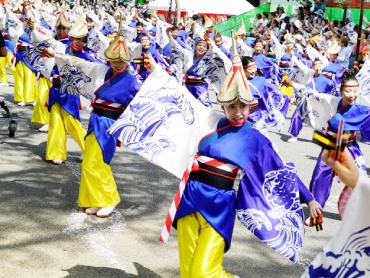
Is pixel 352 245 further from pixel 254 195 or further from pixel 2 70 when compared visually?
pixel 2 70

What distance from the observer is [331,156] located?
235 centimetres

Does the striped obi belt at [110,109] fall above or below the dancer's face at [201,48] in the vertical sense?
below

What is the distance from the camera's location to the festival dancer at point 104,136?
5660 mm

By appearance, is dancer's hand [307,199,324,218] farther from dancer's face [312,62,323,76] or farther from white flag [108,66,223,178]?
dancer's face [312,62,323,76]

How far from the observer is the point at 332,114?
601cm

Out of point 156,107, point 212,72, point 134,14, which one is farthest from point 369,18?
point 156,107

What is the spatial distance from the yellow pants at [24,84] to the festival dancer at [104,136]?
576cm

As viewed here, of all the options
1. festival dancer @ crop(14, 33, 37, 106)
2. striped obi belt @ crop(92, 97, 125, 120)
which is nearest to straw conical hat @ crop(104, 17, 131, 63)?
striped obi belt @ crop(92, 97, 125, 120)

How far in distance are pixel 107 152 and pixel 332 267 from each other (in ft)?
11.3

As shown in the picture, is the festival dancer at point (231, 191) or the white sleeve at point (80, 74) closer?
the festival dancer at point (231, 191)

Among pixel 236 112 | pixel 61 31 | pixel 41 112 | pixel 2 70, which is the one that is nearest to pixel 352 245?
pixel 236 112

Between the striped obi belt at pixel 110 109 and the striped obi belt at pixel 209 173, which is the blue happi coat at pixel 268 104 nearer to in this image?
the striped obi belt at pixel 110 109

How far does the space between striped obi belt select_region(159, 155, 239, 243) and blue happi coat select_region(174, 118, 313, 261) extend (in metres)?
0.03

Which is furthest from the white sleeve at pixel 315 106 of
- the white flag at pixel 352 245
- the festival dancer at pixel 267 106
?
the white flag at pixel 352 245
